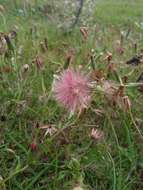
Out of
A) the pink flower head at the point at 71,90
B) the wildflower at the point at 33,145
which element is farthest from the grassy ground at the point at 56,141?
the pink flower head at the point at 71,90

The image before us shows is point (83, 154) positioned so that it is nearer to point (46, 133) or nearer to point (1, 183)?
point (46, 133)

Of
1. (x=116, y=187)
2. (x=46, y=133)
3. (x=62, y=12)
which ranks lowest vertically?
(x=62, y=12)

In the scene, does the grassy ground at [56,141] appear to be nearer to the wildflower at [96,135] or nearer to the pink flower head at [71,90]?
the wildflower at [96,135]

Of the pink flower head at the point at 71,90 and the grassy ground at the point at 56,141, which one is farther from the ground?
the pink flower head at the point at 71,90

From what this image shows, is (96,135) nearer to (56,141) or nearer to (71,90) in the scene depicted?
(56,141)

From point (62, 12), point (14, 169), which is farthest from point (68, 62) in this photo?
point (62, 12)

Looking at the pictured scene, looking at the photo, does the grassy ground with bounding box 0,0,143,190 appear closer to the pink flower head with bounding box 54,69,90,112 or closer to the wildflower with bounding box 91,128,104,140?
the wildflower with bounding box 91,128,104,140

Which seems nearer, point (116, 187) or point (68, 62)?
point (116, 187)

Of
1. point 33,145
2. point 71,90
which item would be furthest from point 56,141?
point 71,90
